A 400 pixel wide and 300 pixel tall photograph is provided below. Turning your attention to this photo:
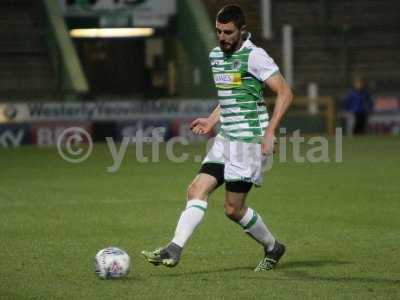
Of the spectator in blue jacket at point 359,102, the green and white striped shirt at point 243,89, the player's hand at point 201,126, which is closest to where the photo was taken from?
the green and white striped shirt at point 243,89

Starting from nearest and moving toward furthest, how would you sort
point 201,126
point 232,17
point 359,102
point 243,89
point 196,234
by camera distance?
point 232,17 → point 243,89 → point 201,126 → point 196,234 → point 359,102

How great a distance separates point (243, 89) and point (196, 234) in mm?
3093

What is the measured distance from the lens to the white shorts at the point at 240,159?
9.45 m

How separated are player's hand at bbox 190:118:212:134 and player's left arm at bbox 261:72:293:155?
70 centimetres

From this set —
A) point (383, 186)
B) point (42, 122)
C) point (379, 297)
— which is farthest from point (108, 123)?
point (379, 297)

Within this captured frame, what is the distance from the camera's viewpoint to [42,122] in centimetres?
2912

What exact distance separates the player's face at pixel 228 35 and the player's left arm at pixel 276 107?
0.39 metres

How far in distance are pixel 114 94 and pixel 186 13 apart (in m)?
4.07

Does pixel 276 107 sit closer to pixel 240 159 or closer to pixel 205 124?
pixel 240 159

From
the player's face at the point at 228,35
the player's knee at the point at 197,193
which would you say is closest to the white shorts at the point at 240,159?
the player's knee at the point at 197,193

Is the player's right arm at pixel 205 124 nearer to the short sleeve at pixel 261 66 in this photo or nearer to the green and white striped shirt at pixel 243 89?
the green and white striped shirt at pixel 243 89

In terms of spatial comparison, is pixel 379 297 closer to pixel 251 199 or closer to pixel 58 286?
pixel 58 286

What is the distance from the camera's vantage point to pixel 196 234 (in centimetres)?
1227

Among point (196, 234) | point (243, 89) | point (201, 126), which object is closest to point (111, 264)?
point (201, 126)
